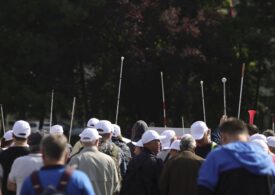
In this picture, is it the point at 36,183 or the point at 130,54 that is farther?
the point at 130,54

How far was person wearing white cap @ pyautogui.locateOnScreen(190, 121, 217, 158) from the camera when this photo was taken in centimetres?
1105

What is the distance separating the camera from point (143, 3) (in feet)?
103

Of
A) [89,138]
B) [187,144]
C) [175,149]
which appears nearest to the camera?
[187,144]

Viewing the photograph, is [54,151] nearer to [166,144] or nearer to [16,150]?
[16,150]

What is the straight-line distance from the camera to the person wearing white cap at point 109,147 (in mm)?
11922

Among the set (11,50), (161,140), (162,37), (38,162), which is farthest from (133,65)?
(38,162)

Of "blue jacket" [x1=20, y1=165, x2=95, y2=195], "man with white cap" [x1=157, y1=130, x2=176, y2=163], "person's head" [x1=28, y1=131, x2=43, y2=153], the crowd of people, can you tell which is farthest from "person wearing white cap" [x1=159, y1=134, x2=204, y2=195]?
"blue jacket" [x1=20, y1=165, x2=95, y2=195]

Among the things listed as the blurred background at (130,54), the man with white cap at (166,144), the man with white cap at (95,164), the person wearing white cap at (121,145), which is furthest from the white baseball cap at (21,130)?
the blurred background at (130,54)

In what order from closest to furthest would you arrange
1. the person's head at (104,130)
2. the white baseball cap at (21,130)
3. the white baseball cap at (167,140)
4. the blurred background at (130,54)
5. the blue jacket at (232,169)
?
the blue jacket at (232,169)
the white baseball cap at (21,130)
the person's head at (104,130)
the white baseball cap at (167,140)
the blurred background at (130,54)

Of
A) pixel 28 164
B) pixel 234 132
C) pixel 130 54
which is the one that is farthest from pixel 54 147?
pixel 130 54

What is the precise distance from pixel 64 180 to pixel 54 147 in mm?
290

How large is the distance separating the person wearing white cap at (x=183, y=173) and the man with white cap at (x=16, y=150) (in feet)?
5.44

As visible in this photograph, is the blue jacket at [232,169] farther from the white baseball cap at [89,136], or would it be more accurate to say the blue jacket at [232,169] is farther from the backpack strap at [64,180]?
the white baseball cap at [89,136]

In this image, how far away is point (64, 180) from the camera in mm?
6879
